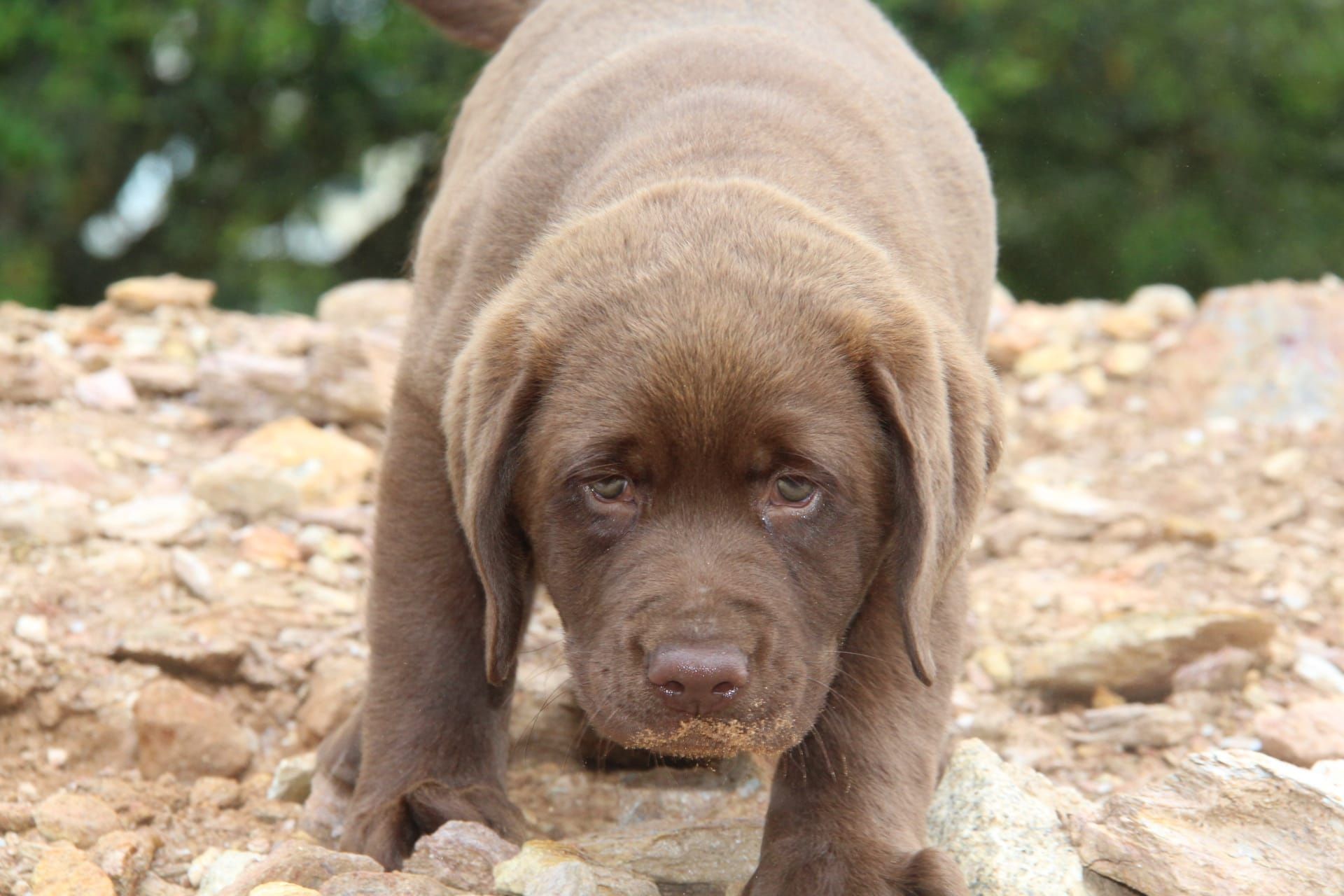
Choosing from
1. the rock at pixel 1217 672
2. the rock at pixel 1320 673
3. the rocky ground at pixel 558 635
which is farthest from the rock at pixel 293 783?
the rock at pixel 1320 673

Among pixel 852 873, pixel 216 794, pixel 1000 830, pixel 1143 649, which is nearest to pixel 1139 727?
pixel 1143 649

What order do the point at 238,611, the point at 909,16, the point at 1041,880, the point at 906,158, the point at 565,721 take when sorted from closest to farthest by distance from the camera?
1. the point at 1041,880
2. the point at 906,158
3. the point at 565,721
4. the point at 238,611
5. the point at 909,16

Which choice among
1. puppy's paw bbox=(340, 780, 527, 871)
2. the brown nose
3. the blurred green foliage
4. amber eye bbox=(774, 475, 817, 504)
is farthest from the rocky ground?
the blurred green foliage

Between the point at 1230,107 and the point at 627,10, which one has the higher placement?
the point at 627,10

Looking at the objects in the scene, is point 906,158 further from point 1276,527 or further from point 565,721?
point 1276,527

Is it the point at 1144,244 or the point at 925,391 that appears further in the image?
the point at 1144,244

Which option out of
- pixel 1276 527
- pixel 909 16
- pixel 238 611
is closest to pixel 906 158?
pixel 238 611

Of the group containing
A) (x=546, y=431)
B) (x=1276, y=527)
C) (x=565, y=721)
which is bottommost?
(x=1276, y=527)

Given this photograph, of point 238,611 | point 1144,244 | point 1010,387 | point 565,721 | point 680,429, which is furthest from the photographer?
point 1144,244

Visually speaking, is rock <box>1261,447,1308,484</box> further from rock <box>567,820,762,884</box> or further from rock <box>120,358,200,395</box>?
rock <box>120,358,200,395</box>
